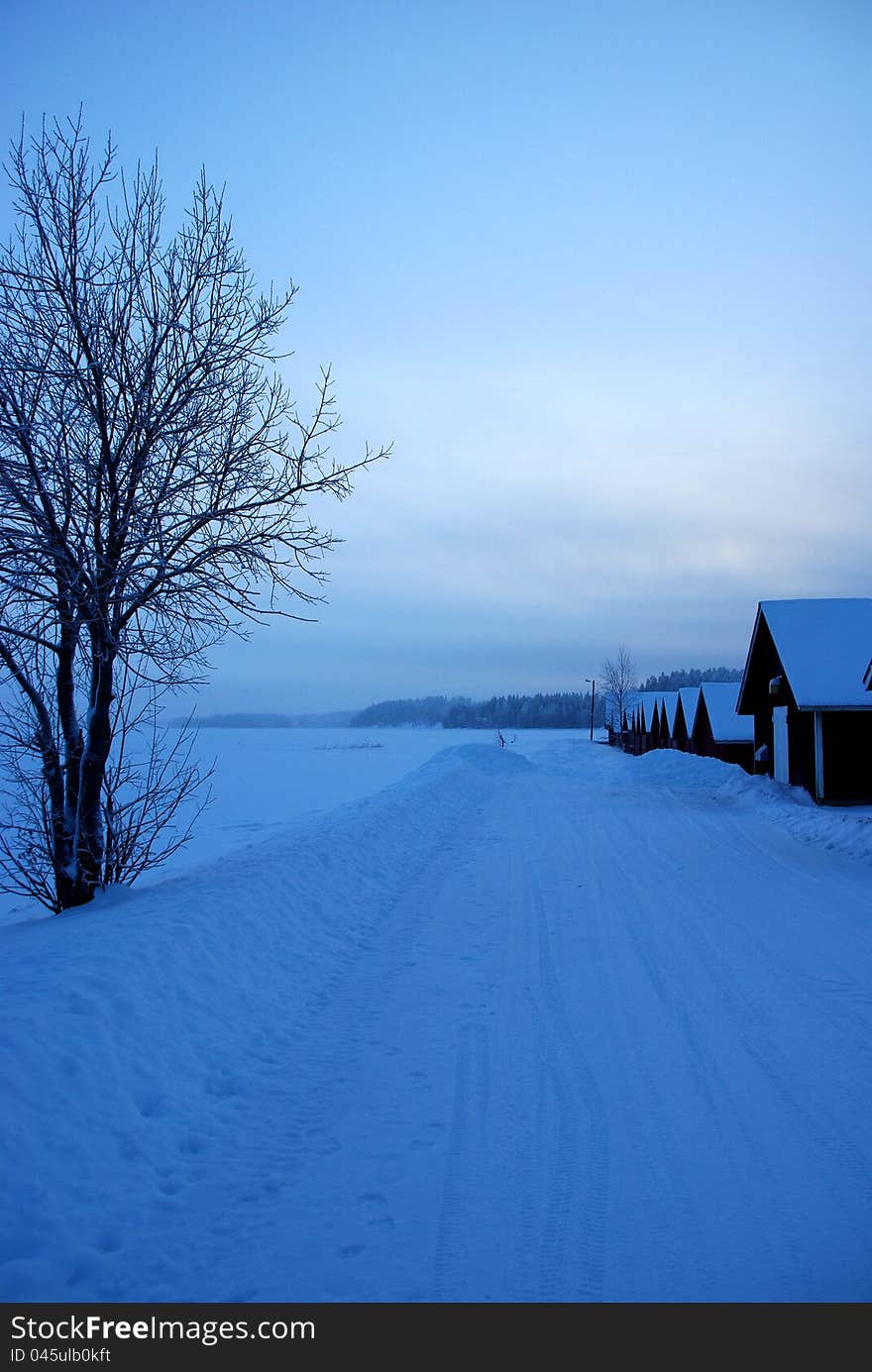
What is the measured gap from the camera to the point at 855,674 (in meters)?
21.1

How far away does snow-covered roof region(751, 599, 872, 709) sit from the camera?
2062cm

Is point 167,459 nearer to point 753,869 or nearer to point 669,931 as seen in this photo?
point 669,931

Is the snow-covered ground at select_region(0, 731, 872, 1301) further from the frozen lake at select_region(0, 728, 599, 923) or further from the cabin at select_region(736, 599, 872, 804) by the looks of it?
the cabin at select_region(736, 599, 872, 804)

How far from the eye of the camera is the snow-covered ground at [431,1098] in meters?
3.25

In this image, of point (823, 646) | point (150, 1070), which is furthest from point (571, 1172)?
point (823, 646)

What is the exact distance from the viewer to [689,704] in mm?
40406

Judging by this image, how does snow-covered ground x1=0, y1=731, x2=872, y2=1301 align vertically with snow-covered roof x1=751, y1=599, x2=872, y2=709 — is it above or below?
below

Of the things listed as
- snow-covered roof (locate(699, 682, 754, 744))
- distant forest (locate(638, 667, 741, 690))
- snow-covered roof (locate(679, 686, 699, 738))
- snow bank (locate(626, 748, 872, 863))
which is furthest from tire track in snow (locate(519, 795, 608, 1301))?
distant forest (locate(638, 667, 741, 690))

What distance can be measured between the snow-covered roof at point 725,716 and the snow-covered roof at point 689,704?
344 cm

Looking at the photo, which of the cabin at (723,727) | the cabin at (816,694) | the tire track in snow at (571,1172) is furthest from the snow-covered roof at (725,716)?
the tire track in snow at (571,1172)

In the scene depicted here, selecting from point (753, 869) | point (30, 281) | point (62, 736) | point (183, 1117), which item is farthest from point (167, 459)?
point (753, 869)

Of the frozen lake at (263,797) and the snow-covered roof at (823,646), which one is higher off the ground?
the snow-covered roof at (823,646)

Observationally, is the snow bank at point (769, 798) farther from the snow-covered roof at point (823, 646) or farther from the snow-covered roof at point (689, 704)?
the snow-covered roof at point (689, 704)

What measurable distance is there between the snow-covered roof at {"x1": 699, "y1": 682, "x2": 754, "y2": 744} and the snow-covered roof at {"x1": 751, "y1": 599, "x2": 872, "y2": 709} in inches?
309
